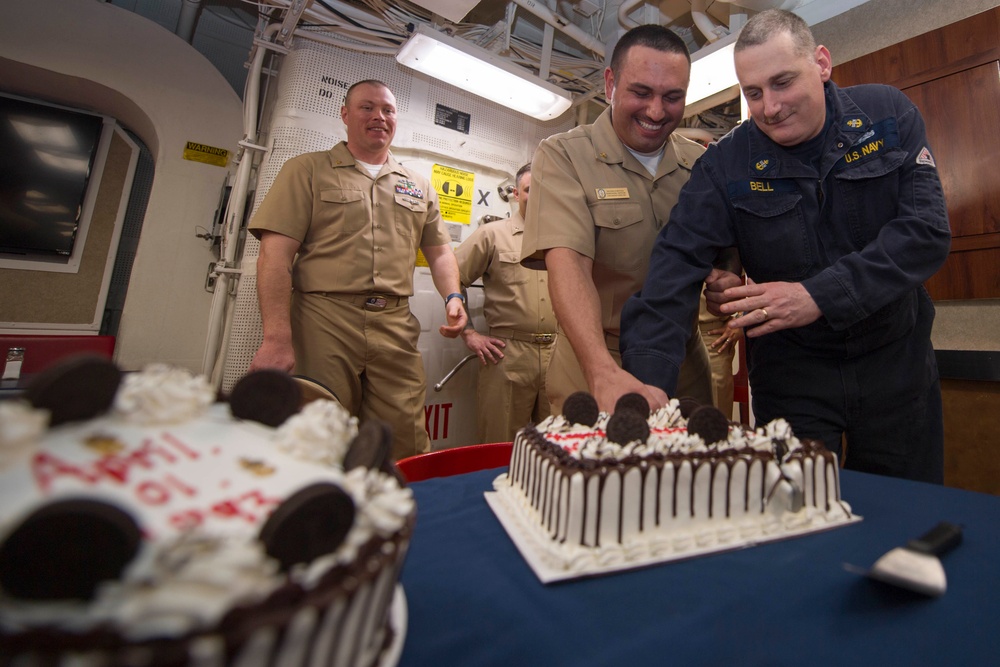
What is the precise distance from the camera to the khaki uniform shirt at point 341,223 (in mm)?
2408

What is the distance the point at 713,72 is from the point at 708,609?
130 inches

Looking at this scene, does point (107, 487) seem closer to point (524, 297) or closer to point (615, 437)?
point (615, 437)

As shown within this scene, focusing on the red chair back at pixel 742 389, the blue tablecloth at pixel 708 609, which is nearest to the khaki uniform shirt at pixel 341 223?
the blue tablecloth at pixel 708 609

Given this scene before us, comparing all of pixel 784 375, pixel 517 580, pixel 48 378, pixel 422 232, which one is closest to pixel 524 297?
pixel 422 232

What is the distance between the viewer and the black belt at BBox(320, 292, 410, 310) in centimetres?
245

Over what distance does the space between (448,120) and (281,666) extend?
3.71m

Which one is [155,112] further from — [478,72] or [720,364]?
[720,364]

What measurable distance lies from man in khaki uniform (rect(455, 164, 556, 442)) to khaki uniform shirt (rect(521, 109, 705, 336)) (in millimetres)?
1268

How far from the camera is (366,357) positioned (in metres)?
2.48

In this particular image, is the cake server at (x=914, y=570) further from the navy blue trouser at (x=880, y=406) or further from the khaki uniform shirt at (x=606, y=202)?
the khaki uniform shirt at (x=606, y=202)

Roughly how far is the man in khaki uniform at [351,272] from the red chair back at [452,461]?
1104 mm

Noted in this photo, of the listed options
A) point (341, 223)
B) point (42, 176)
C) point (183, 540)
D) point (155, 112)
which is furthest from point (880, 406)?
point (42, 176)

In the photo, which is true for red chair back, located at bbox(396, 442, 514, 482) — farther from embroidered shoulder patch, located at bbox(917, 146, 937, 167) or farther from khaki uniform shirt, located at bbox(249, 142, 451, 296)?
embroidered shoulder patch, located at bbox(917, 146, 937, 167)

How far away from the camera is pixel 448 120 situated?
358cm
